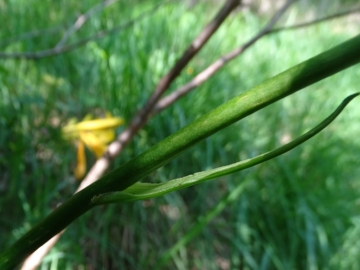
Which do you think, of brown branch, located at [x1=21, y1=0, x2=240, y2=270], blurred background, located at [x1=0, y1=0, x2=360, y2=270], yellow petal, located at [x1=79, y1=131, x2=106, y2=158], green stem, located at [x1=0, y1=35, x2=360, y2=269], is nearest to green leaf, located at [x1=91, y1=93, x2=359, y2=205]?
green stem, located at [x1=0, y1=35, x2=360, y2=269]

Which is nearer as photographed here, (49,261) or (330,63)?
(330,63)

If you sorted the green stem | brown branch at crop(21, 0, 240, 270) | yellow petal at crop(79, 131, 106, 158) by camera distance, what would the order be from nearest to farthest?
the green stem < brown branch at crop(21, 0, 240, 270) < yellow petal at crop(79, 131, 106, 158)

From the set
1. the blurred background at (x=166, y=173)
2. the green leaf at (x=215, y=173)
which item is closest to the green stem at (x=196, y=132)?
the green leaf at (x=215, y=173)

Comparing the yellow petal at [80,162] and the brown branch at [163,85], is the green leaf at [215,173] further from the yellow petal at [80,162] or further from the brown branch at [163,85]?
the yellow petal at [80,162]

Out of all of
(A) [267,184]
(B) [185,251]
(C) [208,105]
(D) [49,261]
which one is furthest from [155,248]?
(C) [208,105]

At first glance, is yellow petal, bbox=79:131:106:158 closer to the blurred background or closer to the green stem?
A: the blurred background

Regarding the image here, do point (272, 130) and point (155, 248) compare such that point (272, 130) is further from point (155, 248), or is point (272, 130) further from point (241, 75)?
point (155, 248)

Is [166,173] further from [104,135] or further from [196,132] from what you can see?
[196,132]
